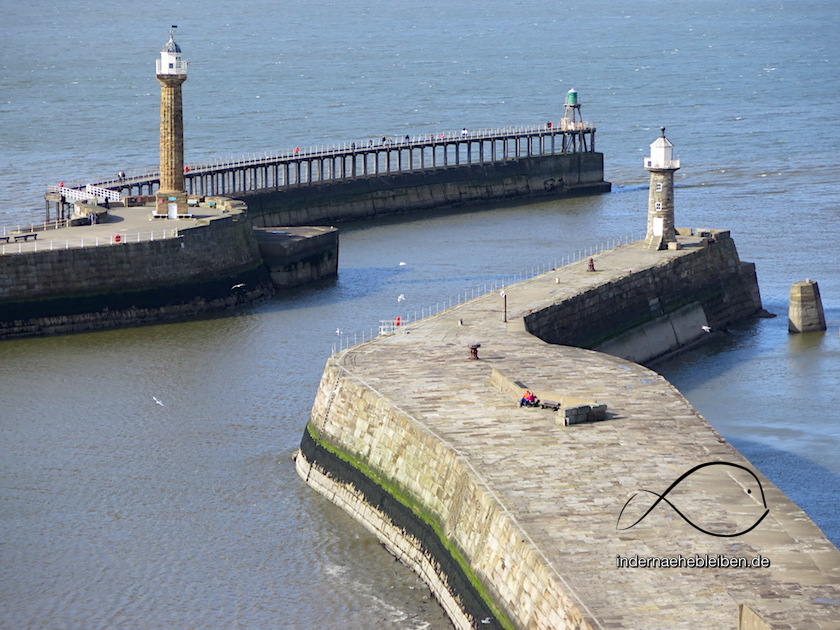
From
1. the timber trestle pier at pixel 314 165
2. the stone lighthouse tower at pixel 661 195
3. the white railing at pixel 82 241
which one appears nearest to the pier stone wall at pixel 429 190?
the timber trestle pier at pixel 314 165

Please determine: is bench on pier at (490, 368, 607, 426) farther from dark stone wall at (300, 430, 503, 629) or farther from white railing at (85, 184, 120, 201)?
white railing at (85, 184, 120, 201)

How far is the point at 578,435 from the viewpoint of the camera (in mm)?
38781

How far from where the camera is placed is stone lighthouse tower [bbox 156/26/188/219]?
2857 inches

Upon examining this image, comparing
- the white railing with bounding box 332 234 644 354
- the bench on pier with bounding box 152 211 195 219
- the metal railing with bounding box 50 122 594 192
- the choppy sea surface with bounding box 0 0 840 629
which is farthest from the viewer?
the metal railing with bounding box 50 122 594 192

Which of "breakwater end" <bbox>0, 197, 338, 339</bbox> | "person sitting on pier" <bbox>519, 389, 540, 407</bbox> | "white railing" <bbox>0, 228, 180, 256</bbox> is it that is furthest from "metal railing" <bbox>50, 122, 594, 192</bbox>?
"person sitting on pier" <bbox>519, 389, 540, 407</bbox>

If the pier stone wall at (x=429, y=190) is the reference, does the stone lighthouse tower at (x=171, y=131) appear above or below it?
above

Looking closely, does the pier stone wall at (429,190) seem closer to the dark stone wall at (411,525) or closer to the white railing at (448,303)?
the white railing at (448,303)

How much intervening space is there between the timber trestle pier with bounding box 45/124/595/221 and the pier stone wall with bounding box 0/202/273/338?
11.8 m

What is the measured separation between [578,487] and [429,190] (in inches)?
2604

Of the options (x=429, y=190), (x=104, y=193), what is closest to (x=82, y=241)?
(x=104, y=193)

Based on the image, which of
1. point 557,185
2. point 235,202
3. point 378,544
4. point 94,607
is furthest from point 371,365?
point 557,185

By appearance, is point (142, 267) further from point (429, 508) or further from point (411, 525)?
point (429, 508)

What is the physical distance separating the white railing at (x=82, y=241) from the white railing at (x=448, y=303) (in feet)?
34.8

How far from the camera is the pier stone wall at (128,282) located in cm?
6294
